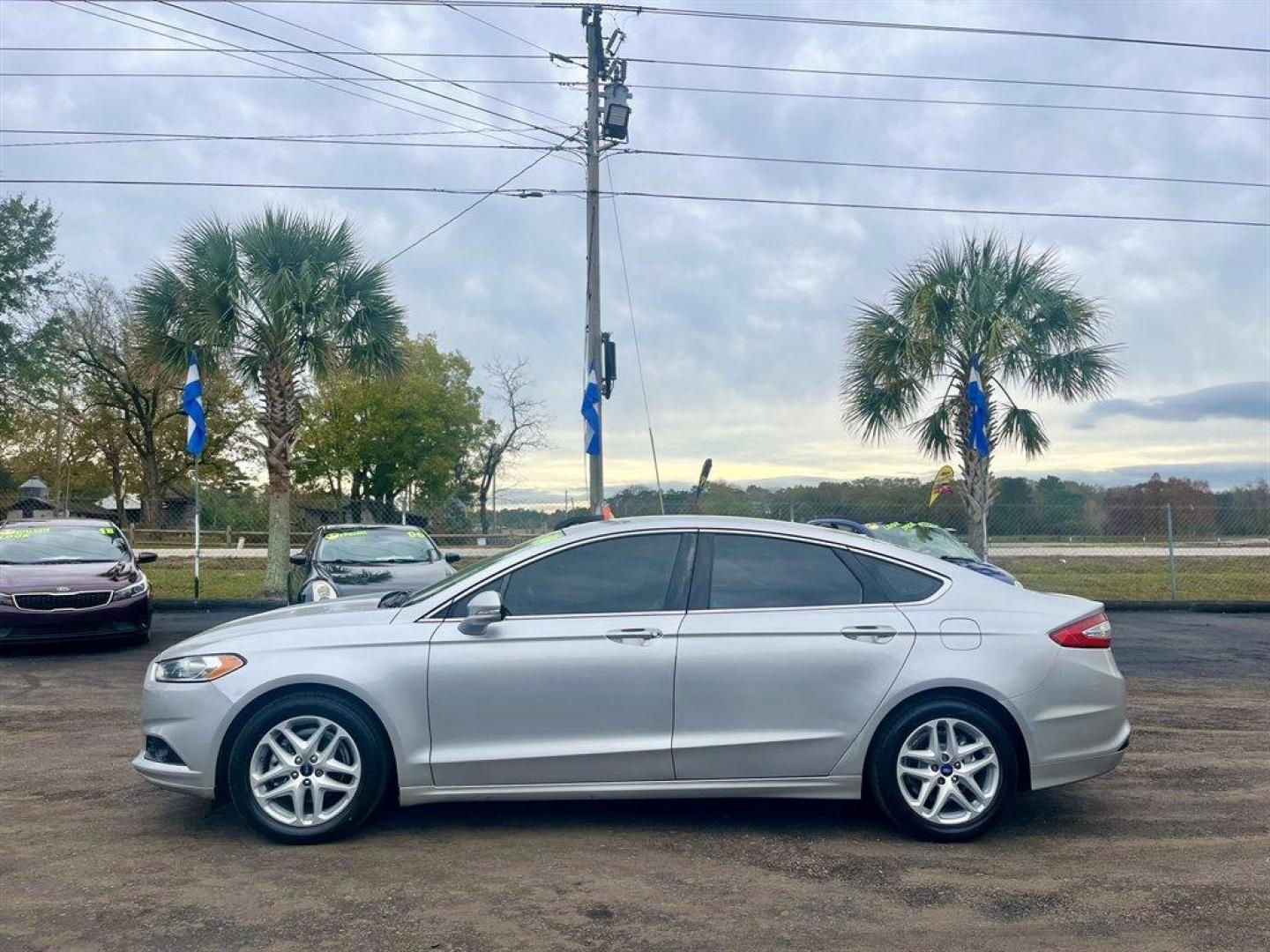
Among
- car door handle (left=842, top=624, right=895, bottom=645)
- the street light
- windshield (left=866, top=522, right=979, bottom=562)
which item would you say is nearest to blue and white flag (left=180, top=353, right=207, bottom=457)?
the street light

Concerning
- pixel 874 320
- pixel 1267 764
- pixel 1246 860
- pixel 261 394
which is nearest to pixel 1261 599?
pixel 874 320

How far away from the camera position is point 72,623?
1137 cm

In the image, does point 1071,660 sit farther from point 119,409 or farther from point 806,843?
point 119,409

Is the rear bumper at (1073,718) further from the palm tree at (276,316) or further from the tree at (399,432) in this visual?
the tree at (399,432)

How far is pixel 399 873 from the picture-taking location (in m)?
4.54

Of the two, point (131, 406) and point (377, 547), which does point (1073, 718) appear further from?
point (131, 406)

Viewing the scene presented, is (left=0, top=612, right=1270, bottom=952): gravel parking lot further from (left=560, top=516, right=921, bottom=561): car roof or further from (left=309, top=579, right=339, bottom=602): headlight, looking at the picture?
(left=309, top=579, right=339, bottom=602): headlight

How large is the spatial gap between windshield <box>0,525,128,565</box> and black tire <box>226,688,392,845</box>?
854 centimetres

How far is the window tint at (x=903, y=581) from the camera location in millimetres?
5250

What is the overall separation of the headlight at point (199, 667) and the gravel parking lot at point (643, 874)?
76 cm

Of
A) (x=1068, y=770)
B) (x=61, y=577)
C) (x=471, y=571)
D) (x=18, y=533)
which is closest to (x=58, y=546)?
(x=18, y=533)

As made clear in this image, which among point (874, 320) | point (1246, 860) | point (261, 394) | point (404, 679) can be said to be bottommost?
point (1246, 860)

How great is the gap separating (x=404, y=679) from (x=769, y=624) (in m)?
1.71

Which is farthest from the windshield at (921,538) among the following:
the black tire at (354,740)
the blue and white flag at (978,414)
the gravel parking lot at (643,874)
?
the black tire at (354,740)
